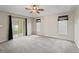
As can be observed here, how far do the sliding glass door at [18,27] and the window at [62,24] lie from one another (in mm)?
3465

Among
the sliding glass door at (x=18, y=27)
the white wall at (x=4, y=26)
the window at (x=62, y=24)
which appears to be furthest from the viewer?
the sliding glass door at (x=18, y=27)

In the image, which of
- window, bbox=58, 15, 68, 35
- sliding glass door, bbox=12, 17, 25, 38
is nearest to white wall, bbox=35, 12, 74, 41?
window, bbox=58, 15, 68, 35

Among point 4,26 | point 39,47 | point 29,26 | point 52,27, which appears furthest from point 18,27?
point 39,47

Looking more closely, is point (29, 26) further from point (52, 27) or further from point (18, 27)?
point (52, 27)

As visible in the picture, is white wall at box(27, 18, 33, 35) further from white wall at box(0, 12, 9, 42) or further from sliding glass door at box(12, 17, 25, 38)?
white wall at box(0, 12, 9, 42)

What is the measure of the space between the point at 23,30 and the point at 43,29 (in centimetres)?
194

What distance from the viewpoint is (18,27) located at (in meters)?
7.02

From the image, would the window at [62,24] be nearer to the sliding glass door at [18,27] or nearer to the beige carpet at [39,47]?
the beige carpet at [39,47]

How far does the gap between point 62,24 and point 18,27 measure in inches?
149

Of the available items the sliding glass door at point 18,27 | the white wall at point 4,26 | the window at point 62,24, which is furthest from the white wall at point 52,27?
the white wall at point 4,26

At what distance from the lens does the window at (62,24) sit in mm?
5636

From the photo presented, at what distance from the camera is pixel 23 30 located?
25.0ft
